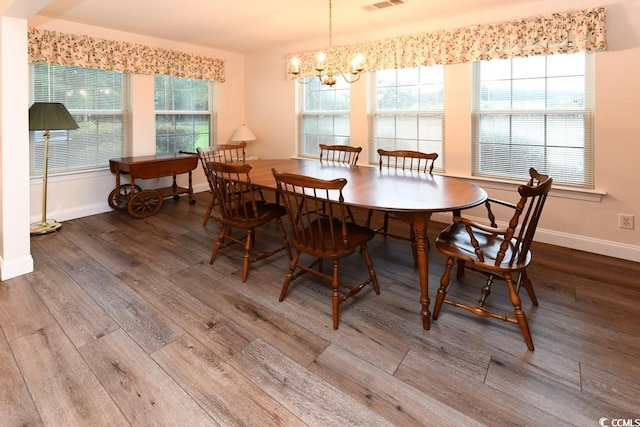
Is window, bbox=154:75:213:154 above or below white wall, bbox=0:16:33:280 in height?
above

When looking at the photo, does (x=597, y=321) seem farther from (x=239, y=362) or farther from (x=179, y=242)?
(x=179, y=242)

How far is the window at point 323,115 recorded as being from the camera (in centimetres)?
507

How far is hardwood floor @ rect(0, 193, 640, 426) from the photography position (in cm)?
156

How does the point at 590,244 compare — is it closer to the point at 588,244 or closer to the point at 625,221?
the point at 588,244

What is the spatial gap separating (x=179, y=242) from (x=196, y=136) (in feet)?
8.53

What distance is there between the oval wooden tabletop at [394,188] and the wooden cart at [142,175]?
1.67 metres

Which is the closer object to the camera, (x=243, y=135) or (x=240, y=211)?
(x=240, y=211)

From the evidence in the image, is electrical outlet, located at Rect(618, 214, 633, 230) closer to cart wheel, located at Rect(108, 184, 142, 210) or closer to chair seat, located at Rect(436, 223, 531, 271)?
chair seat, located at Rect(436, 223, 531, 271)

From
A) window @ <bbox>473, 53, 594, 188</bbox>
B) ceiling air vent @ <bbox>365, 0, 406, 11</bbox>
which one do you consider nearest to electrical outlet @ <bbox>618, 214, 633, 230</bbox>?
window @ <bbox>473, 53, 594, 188</bbox>

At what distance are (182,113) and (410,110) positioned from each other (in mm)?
3224

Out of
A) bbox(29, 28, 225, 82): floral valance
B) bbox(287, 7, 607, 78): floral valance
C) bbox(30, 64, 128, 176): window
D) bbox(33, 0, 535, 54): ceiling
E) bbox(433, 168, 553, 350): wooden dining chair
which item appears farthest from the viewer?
bbox(30, 64, 128, 176): window

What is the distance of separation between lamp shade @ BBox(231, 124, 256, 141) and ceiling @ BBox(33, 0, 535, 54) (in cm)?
137

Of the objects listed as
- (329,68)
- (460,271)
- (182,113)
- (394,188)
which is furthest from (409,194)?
(182,113)

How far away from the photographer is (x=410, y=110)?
4.43 meters
